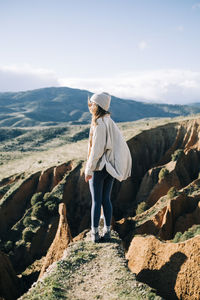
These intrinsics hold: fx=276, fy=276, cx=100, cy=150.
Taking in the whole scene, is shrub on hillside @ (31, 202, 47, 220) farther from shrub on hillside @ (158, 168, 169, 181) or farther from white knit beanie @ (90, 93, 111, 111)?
white knit beanie @ (90, 93, 111, 111)

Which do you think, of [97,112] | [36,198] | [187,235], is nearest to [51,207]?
[36,198]

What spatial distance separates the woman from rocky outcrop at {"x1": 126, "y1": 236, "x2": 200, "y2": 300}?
7.29 feet

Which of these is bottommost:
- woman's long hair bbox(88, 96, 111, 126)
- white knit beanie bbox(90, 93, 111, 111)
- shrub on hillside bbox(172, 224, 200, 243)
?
shrub on hillside bbox(172, 224, 200, 243)

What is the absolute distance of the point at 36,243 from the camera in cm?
2655

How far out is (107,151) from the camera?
6805 mm

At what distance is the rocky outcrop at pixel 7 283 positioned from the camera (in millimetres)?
14633

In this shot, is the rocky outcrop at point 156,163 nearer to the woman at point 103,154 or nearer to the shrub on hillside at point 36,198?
the shrub on hillside at point 36,198

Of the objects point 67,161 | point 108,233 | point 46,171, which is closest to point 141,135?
point 67,161

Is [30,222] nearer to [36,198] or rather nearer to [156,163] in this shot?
[36,198]

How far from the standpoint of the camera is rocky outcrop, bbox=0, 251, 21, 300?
48.0ft

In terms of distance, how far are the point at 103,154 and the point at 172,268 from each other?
3585 mm

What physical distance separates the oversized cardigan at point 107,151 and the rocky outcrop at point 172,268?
9.35 ft

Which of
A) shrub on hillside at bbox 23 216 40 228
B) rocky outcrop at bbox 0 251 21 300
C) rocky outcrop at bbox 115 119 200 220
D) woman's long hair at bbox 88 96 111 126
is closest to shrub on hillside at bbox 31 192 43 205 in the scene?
shrub on hillside at bbox 23 216 40 228

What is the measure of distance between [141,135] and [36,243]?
20665mm
